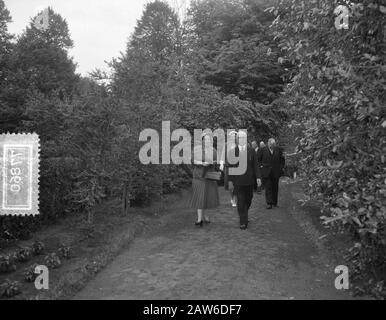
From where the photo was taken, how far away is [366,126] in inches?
206

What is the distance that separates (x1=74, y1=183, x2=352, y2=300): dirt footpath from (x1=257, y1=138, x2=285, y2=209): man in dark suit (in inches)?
83.8

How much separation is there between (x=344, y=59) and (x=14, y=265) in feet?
18.5

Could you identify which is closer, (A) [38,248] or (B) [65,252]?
(B) [65,252]

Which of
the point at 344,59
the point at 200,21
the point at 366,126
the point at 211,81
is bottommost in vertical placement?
the point at 366,126

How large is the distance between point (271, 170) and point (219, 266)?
235 inches

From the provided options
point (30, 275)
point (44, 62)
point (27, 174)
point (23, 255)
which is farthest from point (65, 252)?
point (44, 62)

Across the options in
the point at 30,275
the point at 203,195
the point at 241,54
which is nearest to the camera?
the point at 30,275

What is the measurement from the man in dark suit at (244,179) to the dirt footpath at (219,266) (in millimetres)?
458

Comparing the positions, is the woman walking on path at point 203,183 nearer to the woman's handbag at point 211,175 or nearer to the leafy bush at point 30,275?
the woman's handbag at point 211,175

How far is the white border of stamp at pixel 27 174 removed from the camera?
27.7 feet

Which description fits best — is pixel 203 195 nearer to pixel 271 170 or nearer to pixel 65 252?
pixel 271 170

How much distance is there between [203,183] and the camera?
9609mm
